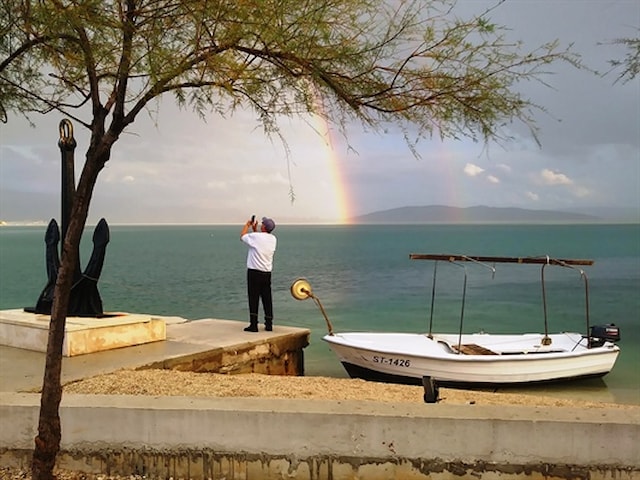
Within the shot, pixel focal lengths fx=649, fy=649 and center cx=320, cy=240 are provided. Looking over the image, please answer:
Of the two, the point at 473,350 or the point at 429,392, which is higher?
the point at 429,392

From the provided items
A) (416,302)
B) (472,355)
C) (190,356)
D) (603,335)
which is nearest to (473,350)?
(472,355)

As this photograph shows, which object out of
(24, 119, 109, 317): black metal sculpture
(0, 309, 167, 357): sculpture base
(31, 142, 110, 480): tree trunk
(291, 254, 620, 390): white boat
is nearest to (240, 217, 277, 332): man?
(291, 254, 620, 390): white boat

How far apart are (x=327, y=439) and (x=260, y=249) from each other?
6105mm

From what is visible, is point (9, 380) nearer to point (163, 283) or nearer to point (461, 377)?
point (461, 377)

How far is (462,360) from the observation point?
1072 centimetres

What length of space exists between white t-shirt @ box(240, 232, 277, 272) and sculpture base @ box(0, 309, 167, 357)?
191 centimetres

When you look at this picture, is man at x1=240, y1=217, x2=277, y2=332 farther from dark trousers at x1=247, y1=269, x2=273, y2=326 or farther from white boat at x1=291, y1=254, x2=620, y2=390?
white boat at x1=291, y1=254, x2=620, y2=390

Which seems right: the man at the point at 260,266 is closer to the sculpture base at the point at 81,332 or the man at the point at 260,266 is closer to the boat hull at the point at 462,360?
the sculpture base at the point at 81,332

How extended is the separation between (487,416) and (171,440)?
2019 mm

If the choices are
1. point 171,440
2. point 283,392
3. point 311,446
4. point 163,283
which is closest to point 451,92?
point 311,446

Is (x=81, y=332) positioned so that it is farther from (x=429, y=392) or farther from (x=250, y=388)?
(x=429, y=392)

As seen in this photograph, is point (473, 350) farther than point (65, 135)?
Yes

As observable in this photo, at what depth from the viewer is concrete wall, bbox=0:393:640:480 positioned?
396 cm

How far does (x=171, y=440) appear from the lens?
166 inches
